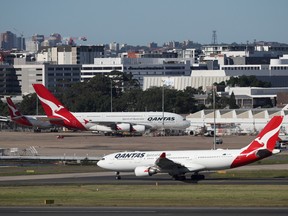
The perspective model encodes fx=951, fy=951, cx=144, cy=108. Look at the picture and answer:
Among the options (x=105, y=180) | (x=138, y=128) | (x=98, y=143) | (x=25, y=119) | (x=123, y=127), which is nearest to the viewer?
(x=105, y=180)

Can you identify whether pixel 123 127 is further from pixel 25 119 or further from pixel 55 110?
pixel 25 119

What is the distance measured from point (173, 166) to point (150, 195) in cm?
1283

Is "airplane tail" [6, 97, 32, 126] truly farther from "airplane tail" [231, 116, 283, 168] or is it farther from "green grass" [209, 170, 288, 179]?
"airplane tail" [231, 116, 283, 168]

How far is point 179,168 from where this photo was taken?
77562 mm

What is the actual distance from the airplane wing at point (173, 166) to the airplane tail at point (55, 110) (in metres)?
68.6

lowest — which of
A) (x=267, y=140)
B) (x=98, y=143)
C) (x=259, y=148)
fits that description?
(x=98, y=143)

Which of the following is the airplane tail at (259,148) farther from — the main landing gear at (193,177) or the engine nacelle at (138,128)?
the engine nacelle at (138,128)

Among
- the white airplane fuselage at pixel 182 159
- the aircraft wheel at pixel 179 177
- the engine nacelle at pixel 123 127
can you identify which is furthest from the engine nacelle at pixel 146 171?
the engine nacelle at pixel 123 127

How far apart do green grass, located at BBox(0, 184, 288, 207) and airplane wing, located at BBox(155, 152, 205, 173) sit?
5224 mm

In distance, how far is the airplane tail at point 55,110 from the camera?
14450cm

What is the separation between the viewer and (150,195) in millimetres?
64875

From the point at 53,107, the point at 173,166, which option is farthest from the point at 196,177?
the point at 53,107

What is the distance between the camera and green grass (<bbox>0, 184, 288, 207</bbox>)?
6056 centimetres

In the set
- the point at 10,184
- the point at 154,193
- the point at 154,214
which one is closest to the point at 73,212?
the point at 154,214
